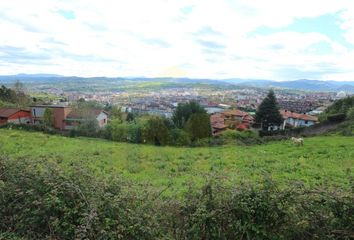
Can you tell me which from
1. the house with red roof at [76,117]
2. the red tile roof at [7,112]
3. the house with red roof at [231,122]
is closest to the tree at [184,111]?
the house with red roof at [231,122]

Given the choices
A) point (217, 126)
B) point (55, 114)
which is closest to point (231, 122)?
point (217, 126)

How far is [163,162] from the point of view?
1160 cm

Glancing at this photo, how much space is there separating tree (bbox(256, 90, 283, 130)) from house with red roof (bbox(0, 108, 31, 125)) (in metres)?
33.8

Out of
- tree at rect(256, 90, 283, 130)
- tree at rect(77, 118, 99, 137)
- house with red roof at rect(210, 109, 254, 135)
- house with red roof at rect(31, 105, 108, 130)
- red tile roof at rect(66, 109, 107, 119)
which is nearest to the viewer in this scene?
tree at rect(77, 118, 99, 137)

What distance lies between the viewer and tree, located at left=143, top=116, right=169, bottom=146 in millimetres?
28922

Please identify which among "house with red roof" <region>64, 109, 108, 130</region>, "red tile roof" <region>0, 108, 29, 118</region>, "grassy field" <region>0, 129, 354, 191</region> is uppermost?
"grassy field" <region>0, 129, 354, 191</region>

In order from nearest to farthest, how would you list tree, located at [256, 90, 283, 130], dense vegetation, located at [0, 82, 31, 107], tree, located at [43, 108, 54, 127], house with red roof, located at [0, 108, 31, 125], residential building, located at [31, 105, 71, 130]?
1. house with red roof, located at [0, 108, 31, 125]
2. tree, located at [256, 90, 283, 130]
3. tree, located at [43, 108, 54, 127]
4. residential building, located at [31, 105, 71, 130]
5. dense vegetation, located at [0, 82, 31, 107]

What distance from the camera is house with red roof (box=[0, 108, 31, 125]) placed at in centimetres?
3772

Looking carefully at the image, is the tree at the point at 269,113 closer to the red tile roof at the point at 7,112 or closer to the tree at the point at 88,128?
the tree at the point at 88,128

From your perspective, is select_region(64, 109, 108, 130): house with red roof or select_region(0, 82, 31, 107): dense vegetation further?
select_region(0, 82, 31, 107): dense vegetation

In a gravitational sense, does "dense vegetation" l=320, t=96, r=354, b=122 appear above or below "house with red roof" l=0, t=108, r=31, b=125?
above

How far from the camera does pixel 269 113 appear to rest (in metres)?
41.8

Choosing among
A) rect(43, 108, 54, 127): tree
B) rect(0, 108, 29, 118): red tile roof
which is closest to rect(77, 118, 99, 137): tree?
rect(43, 108, 54, 127): tree

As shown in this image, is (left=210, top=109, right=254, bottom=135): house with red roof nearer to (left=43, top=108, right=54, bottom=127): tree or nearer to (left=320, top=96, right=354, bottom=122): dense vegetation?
(left=320, top=96, right=354, bottom=122): dense vegetation
